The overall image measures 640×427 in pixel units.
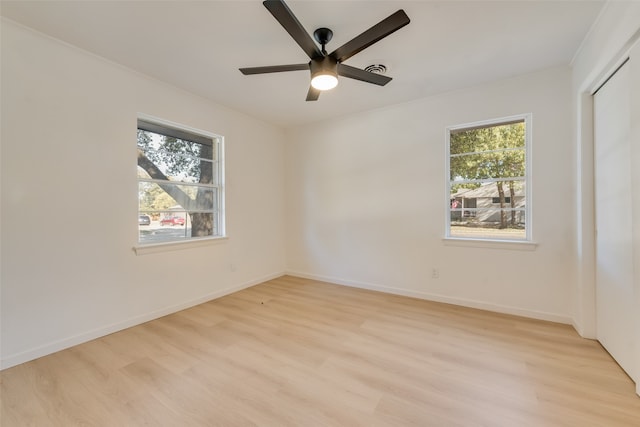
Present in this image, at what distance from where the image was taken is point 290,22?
61.1 inches

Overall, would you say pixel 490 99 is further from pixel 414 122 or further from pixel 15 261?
pixel 15 261

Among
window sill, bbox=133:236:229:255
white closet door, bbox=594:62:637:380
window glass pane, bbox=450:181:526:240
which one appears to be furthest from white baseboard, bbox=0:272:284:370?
white closet door, bbox=594:62:637:380

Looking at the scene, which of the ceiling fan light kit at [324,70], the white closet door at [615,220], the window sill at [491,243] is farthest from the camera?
the window sill at [491,243]

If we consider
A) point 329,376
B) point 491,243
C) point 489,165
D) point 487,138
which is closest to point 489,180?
point 489,165

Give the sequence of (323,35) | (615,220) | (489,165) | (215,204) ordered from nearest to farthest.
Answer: (615,220) → (323,35) → (489,165) → (215,204)

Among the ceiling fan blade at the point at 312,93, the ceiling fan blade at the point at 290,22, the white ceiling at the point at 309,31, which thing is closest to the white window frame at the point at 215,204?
the white ceiling at the point at 309,31

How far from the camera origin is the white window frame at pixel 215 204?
2832 mm

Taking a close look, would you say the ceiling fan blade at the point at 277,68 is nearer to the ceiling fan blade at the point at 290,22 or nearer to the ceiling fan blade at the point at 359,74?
the ceiling fan blade at the point at 290,22

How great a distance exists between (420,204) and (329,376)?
A: 2.38 m

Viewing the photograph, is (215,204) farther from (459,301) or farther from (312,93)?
(459,301)

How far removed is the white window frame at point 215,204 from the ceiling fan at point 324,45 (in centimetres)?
156

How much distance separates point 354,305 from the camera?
10.5 ft

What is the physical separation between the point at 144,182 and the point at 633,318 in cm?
437

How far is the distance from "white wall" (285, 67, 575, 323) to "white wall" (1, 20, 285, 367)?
6.21 feet
